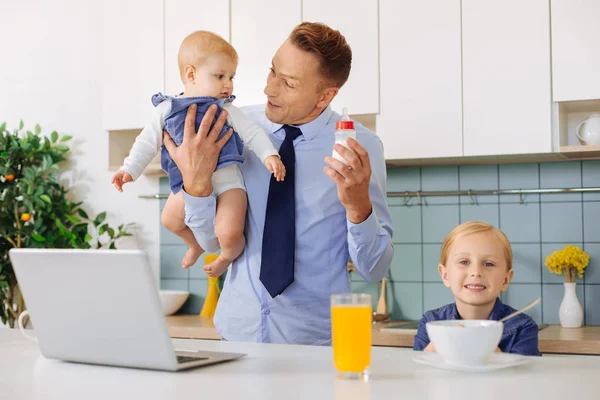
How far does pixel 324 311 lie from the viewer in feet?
6.01

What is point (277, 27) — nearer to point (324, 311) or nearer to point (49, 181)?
point (49, 181)

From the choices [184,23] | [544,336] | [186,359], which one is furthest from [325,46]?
[184,23]

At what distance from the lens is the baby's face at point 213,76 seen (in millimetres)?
1989

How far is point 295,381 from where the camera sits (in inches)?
43.4

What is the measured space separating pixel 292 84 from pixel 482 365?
89 centimetres

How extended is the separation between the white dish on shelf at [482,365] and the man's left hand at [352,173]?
1.41 feet

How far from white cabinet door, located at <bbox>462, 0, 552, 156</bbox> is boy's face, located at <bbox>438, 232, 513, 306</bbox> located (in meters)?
1.16

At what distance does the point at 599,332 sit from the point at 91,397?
224cm

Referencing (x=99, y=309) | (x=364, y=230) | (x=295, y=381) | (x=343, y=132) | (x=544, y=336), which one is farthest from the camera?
(x=544, y=336)

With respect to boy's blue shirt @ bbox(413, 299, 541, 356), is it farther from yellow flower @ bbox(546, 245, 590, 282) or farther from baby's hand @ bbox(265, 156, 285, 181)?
yellow flower @ bbox(546, 245, 590, 282)

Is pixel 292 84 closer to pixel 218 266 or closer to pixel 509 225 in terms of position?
pixel 218 266

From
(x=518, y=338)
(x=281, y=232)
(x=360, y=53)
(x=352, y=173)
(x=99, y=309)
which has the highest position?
(x=360, y=53)

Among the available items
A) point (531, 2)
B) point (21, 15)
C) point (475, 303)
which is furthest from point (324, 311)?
point (21, 15)

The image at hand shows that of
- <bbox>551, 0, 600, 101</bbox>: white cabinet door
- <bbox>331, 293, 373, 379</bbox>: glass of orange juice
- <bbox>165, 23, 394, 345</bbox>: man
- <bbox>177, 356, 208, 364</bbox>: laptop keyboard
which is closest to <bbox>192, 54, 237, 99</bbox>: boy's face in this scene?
<bbox>165, 23, 394, 345</bbox>: man
